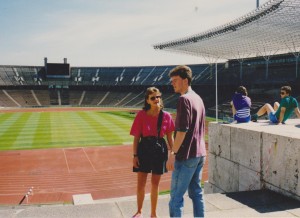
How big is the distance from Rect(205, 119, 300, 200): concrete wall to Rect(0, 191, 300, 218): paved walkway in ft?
1.32

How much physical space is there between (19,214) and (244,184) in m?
4.51

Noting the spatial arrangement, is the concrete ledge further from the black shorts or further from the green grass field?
the green grass field

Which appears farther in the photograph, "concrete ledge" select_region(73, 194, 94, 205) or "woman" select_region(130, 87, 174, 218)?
"concrete ledge" select_region(73, 194, 94, 205)

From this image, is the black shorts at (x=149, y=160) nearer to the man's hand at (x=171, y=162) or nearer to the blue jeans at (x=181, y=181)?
the man's hand at (x=171, y=162)

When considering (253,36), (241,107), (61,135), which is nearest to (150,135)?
(241,107)

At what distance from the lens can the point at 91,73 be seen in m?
89.4

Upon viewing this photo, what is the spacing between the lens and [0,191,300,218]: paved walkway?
5230 millimetres

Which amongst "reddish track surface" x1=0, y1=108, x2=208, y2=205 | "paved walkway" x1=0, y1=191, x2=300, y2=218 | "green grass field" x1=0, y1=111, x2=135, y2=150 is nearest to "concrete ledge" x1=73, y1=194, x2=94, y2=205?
"reddish track surface" x1=0, y1=108, x2=208, y2=205

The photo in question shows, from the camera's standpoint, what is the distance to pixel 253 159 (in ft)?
22.3

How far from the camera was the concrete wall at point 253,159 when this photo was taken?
5.96 m

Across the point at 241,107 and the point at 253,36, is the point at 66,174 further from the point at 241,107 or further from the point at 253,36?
the point at 253,36

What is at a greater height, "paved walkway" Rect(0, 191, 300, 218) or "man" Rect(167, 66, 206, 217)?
"man" Rect(167, 66, 206, 217)

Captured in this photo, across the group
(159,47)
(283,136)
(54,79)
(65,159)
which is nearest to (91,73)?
(54,79)

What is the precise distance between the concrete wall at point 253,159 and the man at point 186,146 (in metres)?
2.07
